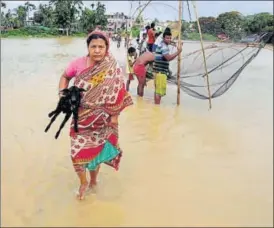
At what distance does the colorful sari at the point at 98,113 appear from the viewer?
2885mm

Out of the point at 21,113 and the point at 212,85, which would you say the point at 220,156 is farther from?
the point at 21,113

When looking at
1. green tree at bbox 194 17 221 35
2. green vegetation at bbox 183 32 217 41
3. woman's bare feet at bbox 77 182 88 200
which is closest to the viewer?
woman's bare feet at bbox 77 182 88 200

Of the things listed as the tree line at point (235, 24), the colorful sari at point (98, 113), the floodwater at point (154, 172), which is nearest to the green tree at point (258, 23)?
the tree line at point (235, 24)

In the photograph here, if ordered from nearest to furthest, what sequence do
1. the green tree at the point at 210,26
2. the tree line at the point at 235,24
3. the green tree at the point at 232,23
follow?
1. the tree line at the point at 235,24
2. the green tree at the point at 232,23
3. the green tree at the point at 210,26

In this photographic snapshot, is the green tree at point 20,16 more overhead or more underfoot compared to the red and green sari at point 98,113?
more overhead

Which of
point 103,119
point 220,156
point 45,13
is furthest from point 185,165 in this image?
point 45,13

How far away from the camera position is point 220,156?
4125 millimetres

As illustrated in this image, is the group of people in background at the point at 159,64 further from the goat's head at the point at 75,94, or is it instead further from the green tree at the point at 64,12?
the green tree at the point at 64,12

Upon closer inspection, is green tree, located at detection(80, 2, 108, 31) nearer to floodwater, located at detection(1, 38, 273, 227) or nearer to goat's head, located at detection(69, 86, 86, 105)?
floodwater, located at detection(1, 38, 273, 227)

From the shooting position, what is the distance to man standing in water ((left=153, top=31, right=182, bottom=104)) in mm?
6188

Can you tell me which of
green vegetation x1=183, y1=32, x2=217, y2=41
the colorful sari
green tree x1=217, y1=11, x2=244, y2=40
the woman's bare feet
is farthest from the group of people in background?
the woman's bare feet

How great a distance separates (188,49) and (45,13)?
40791 millimetres

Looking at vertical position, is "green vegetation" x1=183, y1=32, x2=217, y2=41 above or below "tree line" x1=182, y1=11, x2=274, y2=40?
below

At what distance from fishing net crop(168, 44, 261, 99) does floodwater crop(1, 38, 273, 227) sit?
0.32 m
